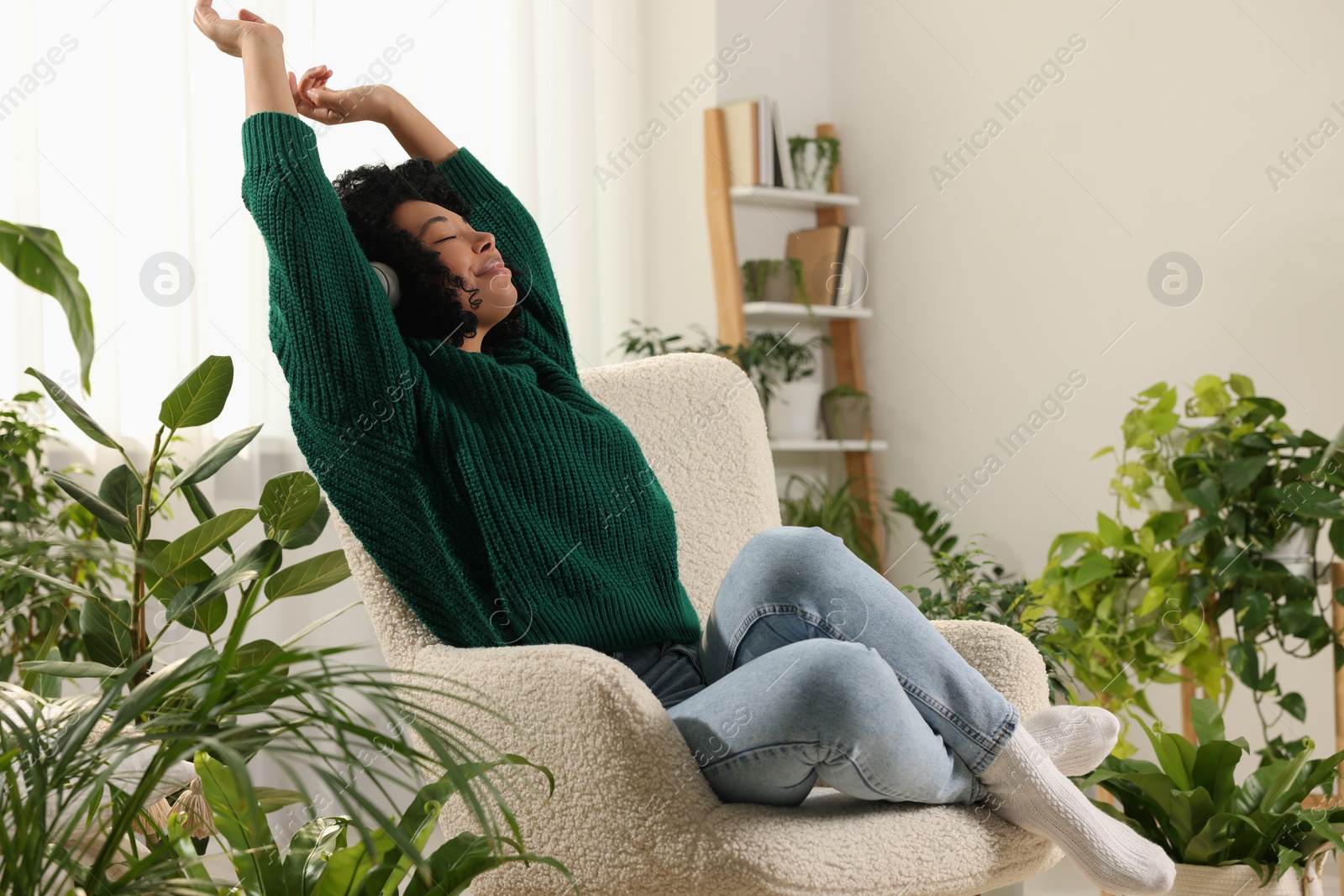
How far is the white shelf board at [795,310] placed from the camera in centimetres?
286

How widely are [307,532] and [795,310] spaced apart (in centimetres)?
175

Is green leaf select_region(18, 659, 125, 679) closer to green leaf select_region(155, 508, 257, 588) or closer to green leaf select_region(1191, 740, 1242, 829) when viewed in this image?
green leaf select_region(155, 508, 257, 588)

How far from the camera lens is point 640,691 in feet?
3.30

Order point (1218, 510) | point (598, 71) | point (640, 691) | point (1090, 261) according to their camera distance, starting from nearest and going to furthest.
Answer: point (640, 691), point (1218, 510), point (1090, 261), point (598, 71)

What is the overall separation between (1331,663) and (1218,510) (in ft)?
1.68

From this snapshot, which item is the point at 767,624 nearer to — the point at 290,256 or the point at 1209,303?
the point at 290,256

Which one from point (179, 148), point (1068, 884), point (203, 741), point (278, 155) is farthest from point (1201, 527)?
point (179, 148)

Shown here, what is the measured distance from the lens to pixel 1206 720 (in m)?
1.56

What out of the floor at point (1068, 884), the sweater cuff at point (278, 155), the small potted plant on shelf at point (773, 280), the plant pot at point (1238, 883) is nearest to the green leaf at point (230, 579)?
the sweater cuff at point (278, 155)

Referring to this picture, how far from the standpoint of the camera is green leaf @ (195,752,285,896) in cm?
88

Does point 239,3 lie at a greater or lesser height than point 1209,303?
greater

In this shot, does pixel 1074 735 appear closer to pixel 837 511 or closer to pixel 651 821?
pixel 651 821

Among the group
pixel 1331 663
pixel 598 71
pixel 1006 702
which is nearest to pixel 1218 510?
pixel 1331 663

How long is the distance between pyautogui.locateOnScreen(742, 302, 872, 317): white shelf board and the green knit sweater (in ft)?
4.73
